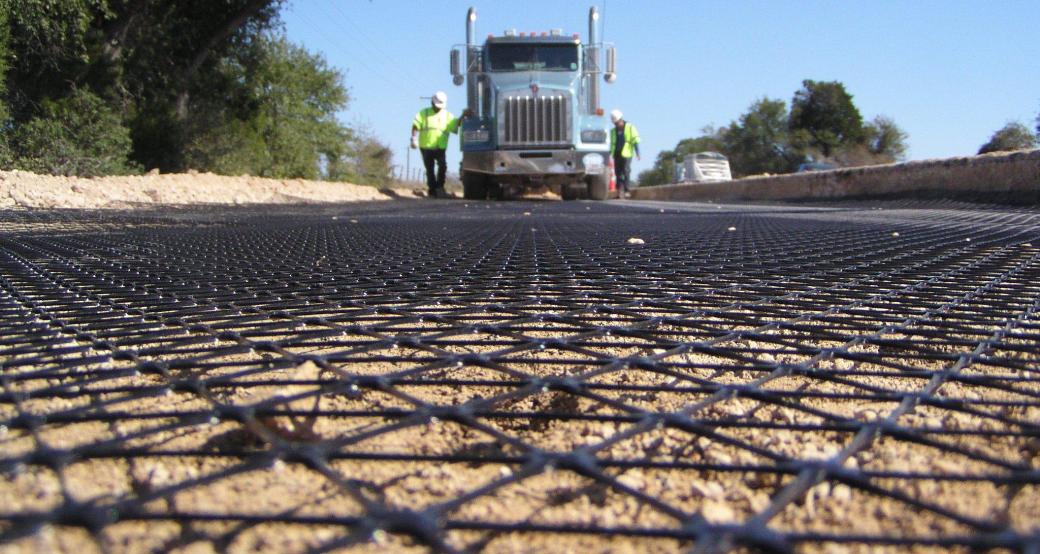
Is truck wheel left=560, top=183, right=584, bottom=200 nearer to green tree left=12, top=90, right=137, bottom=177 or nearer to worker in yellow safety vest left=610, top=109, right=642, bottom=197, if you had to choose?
worker in yellow safety vest left=610, top=109, right=642, bottom=197

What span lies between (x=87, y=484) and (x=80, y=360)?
0.48m

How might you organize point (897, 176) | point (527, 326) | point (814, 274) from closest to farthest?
point (527, 326) < point (814, 274) < point (897, 176)

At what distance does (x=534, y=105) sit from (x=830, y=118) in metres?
42.1

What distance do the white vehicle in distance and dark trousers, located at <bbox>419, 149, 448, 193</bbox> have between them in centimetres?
1479

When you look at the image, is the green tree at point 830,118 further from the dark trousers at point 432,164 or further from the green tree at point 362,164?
the dark trousers at point 432,164

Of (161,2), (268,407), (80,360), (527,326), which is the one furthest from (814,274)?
(161,2)

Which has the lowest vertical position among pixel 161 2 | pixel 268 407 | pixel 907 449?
pixel 907 449

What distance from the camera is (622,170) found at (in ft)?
56.2

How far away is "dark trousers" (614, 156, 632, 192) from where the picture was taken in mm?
16969

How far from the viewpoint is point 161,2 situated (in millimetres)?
13422

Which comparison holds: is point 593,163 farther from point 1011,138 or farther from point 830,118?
point 830,118

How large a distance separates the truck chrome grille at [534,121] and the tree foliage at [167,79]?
216 inches

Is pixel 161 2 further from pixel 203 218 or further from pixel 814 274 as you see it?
pixel 814 274

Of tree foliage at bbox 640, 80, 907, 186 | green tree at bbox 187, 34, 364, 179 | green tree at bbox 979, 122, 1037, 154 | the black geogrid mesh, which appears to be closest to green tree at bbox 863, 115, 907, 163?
tree foliage at bbox 640, 80, 907, 186
